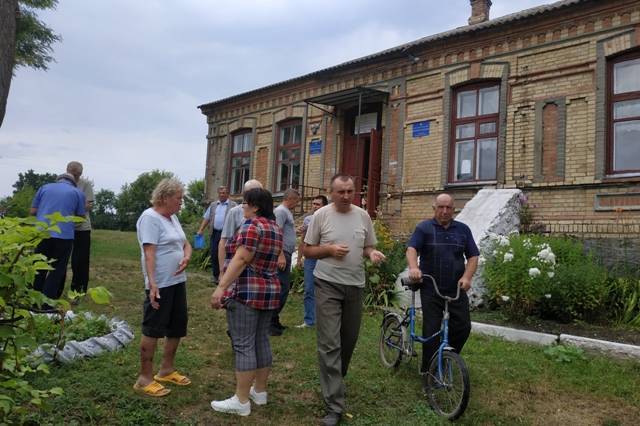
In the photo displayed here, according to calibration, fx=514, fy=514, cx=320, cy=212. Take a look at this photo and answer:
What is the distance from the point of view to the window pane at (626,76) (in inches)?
374

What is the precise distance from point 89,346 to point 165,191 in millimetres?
1794

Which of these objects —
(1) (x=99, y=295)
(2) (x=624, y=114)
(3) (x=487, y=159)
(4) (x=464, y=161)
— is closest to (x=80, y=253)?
(1) (x=99, y=295)

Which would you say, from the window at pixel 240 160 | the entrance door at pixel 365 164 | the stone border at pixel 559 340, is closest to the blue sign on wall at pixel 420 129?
the entrance door at pixel 365 164

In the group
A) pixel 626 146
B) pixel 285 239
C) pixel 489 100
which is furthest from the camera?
pixel 489 100

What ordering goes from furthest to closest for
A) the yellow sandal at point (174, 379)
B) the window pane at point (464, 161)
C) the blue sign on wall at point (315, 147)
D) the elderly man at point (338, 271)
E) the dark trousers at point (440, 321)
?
the blue sign on wall at point (315, 147), the window pane at point (464, 161), the dark trousers at point (440, 321), the yellow sandal at point (174, 379), the elderly man at point (338, 271)

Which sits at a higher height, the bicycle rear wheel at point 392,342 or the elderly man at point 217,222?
the elderly man at point 217,222

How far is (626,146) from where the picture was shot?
9539mm

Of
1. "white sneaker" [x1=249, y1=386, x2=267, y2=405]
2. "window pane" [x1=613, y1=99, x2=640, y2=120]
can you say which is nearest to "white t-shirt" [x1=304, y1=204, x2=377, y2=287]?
"white sneaker" [x1=249, y1=386, x2=267, y2=405]

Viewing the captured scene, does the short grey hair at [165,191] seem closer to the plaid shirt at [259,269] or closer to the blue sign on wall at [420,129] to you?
the plaid shirt at [259,269]

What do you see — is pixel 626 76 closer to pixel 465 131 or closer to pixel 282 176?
pixel 465 131

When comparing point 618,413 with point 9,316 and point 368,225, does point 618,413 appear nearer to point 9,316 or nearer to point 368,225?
point 368,225

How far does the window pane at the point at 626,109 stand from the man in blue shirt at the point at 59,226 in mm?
9322

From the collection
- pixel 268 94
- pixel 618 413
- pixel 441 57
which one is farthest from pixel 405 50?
pixel 618 413

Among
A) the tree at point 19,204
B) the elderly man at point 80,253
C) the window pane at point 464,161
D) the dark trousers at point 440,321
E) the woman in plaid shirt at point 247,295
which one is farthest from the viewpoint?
the tree at point 19,204
